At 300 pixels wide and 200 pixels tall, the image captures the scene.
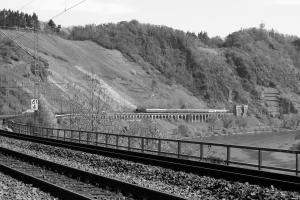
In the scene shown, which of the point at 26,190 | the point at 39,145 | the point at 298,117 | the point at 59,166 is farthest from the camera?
the point at 298,117

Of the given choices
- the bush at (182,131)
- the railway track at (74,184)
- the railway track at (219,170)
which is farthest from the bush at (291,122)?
the railway track at (74,184)

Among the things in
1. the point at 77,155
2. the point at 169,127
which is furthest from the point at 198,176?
the point at 169,127

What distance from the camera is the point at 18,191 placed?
16.5 meters

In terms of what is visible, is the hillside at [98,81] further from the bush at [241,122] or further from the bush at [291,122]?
the bush at [291,122]

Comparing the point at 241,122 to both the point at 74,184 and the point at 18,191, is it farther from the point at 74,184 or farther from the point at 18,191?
the point at 18,191

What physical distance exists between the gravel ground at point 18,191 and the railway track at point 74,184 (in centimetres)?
27

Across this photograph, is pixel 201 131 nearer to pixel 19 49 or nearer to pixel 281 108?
pixel 19 49

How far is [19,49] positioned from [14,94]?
34.8m

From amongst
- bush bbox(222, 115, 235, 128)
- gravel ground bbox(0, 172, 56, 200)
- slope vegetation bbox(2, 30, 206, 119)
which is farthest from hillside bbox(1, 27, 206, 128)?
gravel ground bbox(0, 172, 56, 200)

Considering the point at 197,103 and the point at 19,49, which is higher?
the point at 19,49

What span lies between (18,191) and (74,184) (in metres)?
2.25

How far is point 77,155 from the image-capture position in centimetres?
2981

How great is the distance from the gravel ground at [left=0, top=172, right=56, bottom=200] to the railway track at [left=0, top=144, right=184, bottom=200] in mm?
273

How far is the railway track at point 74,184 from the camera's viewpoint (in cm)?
1534
